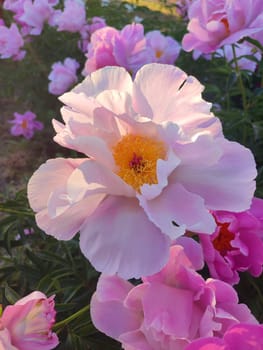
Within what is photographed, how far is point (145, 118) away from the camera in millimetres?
537

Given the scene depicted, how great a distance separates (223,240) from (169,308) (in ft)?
0.42

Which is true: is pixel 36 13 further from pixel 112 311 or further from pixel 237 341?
pixel 237 341

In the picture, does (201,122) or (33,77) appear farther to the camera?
(33,77)

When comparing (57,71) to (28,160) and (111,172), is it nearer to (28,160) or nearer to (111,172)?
(28,160)

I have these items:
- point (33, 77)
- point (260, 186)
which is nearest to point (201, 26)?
point (260, 186)

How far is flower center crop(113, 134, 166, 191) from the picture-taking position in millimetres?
552

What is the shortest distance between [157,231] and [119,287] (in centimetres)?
7

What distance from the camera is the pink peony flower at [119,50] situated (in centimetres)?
117

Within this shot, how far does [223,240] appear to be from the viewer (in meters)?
0.61

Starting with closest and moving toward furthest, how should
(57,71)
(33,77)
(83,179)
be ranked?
(83,179)
(57,71)
(33,77)

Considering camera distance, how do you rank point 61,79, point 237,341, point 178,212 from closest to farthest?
1. point 237,341
2. point 178,212
3. point 61,79

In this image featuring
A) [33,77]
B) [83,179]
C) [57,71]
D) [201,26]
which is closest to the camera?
[83,179]

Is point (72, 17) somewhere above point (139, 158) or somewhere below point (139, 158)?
below

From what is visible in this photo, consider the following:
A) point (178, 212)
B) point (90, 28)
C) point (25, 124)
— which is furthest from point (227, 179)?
point (25, 124)
